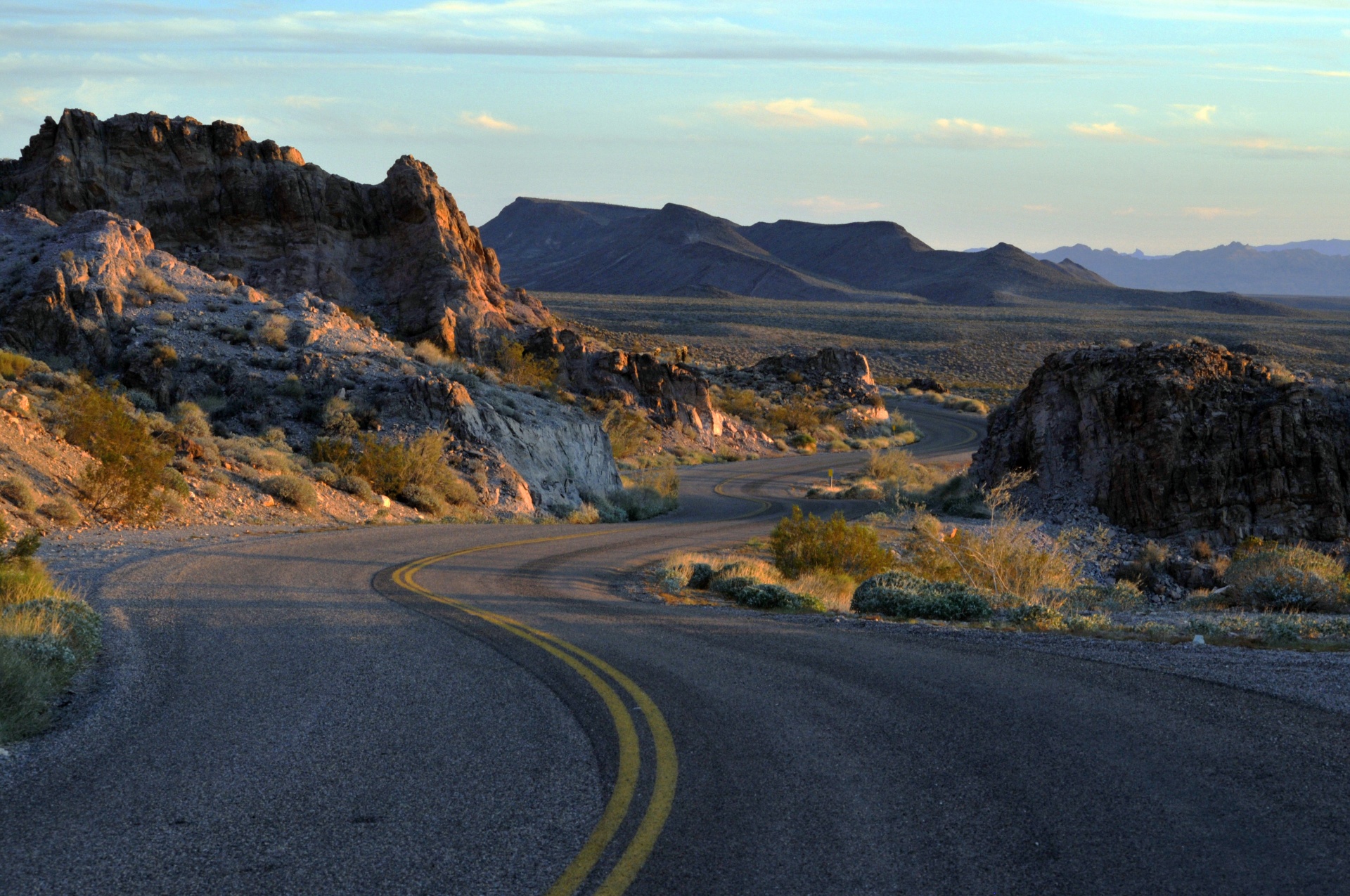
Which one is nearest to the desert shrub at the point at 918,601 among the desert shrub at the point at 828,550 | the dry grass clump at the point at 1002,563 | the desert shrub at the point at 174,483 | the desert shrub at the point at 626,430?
the dry grass clump at the point at 1002,563

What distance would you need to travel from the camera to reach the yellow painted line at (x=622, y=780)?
165 inches

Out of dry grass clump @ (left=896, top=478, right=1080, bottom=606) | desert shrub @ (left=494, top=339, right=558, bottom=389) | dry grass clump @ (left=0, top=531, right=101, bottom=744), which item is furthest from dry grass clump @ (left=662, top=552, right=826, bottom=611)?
Result: desert shrub @ (left=494, top=339, right=558, bottom=389)

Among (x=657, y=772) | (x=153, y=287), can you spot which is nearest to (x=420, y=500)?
(x=153, y=287)

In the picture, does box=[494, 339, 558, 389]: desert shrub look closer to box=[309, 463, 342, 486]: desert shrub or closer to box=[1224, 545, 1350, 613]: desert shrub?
box=[309, 463, 342, 486]: desert shrub

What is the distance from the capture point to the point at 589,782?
17.3 feet

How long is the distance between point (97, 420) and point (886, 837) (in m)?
19.0

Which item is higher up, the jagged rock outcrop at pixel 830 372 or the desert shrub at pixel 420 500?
the jagged rock outcrop at pixel 830 372

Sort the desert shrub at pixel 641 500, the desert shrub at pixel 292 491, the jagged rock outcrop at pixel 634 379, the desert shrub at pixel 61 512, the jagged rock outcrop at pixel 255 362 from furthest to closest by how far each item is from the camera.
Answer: the jagged rock outcrop at pixel 634 379 < the desert shrub at pixel 641 500 < the jagged rock outcrop at pixel 255 362 < the desert shrub at pixel 292 491 < the desert shrub at pixel 61 512

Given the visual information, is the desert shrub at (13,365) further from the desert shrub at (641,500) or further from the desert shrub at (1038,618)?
Answer: the desert shrub at (1038,618)

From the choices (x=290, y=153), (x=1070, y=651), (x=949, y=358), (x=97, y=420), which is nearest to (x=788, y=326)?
(x=949, y=358)

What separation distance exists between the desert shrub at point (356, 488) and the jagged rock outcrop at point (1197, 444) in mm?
16074

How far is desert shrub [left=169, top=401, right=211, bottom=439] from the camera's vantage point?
22.9m

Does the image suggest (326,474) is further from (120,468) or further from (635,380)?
(635,380)

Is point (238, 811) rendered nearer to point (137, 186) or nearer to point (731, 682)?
point (731, 682)
